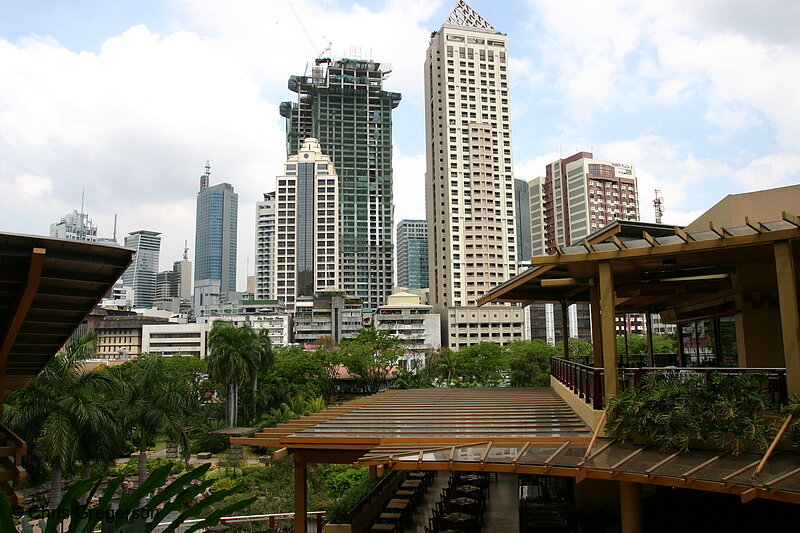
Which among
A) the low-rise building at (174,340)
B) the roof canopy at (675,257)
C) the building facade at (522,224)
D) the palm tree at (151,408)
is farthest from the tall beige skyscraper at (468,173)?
the roof canopy at (675,257)

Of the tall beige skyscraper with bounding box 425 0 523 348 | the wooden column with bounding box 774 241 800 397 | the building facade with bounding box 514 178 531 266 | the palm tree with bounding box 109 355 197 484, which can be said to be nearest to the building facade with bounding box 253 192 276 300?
the tall beige skyscraper with bounding box 425 0 523 348

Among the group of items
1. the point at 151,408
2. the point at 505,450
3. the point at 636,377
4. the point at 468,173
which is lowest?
the point at 151,408

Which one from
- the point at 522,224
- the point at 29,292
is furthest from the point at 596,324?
the point at 522,224

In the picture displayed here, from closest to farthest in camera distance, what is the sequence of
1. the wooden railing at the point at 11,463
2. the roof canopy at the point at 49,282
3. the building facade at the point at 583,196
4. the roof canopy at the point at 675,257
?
the roof canopy at the point at 49,282, the roof canopy at the point at 675,257, the wooden railing at the point at 11,463, the building facade at the point at 583,196

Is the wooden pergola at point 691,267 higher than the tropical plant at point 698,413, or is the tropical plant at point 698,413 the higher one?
the wooden pergola at point 691,267

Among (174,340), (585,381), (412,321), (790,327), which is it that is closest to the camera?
(790,327)

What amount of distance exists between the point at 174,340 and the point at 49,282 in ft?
321

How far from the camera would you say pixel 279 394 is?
46781 mm

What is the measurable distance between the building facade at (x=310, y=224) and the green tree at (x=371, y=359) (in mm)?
73190

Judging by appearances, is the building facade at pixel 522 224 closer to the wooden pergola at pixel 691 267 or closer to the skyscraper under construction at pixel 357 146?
the skyscraper under construction at pixel 357 146

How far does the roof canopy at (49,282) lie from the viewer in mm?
7172

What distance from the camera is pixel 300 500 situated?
1050 centimetres

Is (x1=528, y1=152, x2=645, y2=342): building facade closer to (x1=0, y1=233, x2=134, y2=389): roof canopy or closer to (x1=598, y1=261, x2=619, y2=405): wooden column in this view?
(x1=598, y1=261, x2=619, y2=405): wooden column

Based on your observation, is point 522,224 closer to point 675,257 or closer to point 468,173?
point 468,173
